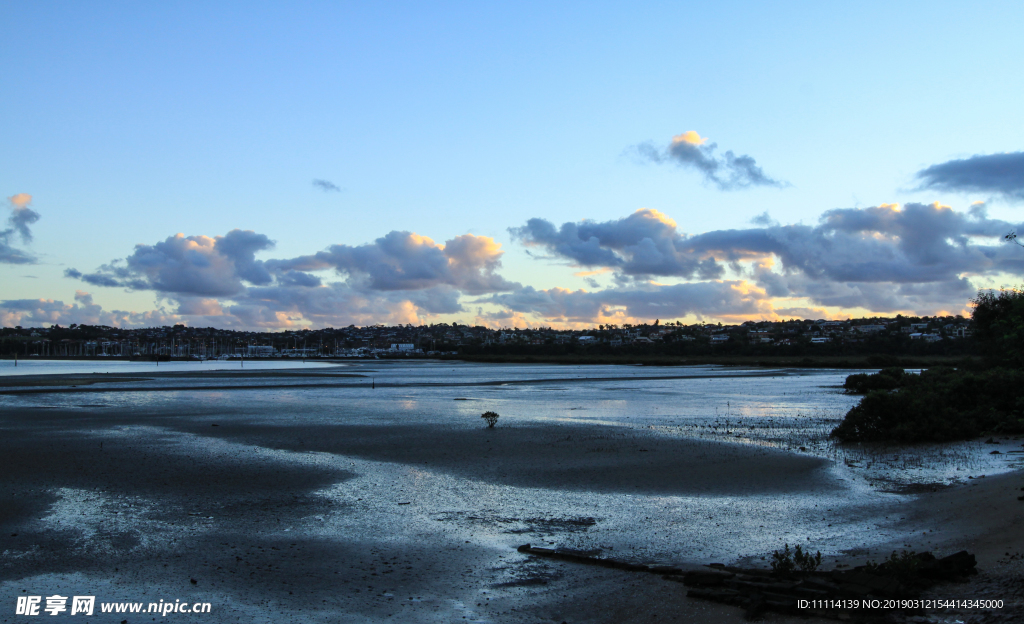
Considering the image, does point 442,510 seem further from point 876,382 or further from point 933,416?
point 876,382

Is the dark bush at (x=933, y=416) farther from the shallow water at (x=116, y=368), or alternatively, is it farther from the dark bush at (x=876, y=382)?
the shallow water at (x=116, y=368)

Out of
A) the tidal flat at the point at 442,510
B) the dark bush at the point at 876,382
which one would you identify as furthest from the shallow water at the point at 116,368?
the dark bush at the point at 876,382

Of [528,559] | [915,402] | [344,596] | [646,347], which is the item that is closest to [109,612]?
[344,596]

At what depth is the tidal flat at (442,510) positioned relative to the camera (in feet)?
30.0

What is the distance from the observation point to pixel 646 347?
191750mm

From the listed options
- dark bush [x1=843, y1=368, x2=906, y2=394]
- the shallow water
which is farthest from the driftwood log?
the shallow water

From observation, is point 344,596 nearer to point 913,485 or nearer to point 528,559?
point 528,559

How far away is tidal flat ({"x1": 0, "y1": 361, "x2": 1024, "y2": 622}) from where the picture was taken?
30.0 ft

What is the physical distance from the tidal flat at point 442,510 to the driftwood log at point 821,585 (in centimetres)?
35

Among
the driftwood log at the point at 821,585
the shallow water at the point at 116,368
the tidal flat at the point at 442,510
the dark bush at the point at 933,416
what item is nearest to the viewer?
the driftwood log at the point at 821,585

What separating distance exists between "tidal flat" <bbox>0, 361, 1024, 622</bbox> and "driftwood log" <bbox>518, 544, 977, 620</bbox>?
35 cm

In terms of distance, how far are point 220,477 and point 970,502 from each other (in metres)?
17.0

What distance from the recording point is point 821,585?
7.95 m

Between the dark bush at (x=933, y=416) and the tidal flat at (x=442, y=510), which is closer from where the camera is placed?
the tidal flat at (x=442, y=510)
